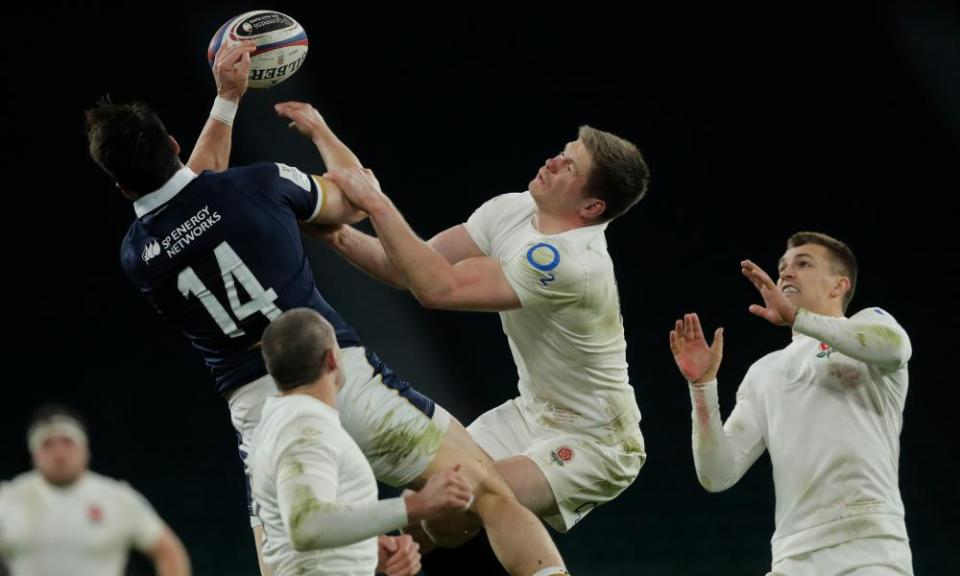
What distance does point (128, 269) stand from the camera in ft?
12.6

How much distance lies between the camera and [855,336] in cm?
407

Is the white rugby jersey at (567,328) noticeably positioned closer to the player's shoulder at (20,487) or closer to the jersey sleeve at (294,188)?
the jersey sleeve at (294,188)

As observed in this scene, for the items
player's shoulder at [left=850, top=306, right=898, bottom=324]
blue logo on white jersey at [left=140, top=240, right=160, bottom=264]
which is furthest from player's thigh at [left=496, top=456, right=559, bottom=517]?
blue logo on white jersey at [left=140, top=240, right=160, bottom=264]

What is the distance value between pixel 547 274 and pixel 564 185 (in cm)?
38

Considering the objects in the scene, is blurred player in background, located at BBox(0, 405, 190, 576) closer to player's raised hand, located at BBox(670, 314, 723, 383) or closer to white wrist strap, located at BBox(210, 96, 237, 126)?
white wrist strap, located at BBox(210, 96, 237, 126)

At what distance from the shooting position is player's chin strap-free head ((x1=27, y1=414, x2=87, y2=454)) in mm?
2012

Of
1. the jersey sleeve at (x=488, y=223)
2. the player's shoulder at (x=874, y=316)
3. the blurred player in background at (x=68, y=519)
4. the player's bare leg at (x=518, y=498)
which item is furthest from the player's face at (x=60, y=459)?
the player's shoulder at (x=874, y=316)

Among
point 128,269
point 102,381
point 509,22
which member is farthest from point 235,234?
point 509,22

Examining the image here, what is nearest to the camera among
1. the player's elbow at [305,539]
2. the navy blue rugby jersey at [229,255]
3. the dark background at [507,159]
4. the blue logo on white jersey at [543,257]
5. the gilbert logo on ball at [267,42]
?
the player's elbow at [305,539]

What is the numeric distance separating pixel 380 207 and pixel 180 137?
5.17m

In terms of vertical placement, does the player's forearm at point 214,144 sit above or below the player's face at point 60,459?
above

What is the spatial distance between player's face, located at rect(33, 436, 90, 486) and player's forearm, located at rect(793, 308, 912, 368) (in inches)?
102

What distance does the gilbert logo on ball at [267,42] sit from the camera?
163 inches

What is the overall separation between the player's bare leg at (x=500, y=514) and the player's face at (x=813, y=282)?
126cm
